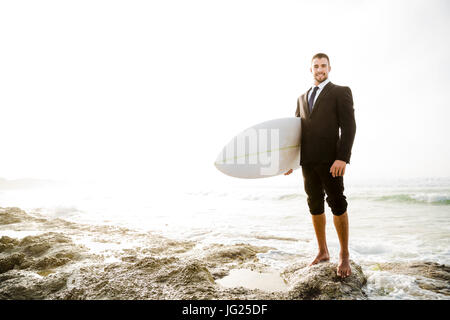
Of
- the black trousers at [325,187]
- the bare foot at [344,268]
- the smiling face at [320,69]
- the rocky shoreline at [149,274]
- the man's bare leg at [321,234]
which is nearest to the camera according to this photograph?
the rocky shoreline at [149,274]

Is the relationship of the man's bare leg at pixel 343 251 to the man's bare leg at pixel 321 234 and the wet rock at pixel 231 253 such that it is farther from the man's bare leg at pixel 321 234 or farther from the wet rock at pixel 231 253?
the wet rock at pixel 231 253

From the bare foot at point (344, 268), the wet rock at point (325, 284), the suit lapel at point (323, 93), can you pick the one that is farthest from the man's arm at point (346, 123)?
the wet rock at point (325, 284)

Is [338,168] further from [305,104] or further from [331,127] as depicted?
[305,104]

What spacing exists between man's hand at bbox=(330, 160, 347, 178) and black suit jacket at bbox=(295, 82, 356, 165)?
39mm

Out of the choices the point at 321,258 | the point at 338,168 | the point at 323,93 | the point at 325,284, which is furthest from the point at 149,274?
the point at 323,93

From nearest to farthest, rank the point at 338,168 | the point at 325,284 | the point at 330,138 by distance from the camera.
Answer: the point at 325,284
the point at 338,168
the point at 330,138

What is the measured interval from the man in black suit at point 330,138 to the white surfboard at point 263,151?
170 mm

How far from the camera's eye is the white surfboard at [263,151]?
8.30 ft

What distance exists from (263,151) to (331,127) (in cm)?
72

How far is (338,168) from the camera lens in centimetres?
209

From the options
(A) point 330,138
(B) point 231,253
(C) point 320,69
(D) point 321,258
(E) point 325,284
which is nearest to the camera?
(E) point 325,284

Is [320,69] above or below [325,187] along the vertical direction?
above

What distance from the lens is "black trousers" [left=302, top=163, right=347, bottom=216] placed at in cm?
219

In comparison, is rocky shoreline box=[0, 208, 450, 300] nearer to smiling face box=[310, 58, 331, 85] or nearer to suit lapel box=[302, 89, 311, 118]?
suit lapel box=[302, 89, 311, 118]
